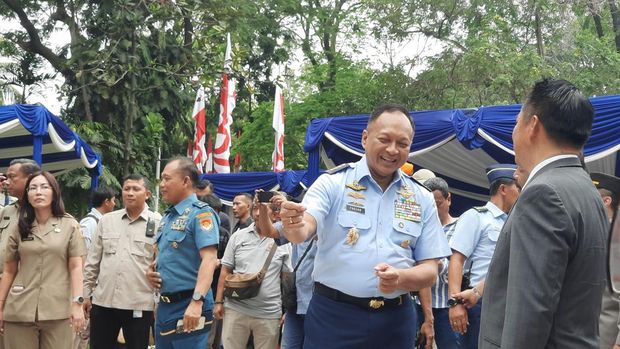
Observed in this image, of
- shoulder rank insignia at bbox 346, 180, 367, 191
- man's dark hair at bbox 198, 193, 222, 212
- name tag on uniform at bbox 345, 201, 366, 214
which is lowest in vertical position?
man's dark hair at bbox 198, 193, 222, 212

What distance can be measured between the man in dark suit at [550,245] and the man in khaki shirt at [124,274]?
12.8ft

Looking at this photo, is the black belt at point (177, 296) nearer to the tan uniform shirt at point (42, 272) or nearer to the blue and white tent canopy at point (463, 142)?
the tan uniform shirt at point (42, 272)

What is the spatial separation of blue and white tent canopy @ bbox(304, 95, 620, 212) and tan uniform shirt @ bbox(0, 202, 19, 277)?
5403 millimetres

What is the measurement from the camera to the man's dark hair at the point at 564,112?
8.49 feet

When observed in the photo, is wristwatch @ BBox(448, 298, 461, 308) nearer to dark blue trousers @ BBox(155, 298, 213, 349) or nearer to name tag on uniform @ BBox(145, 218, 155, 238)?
dark blue trousers @ BBox(155, 298, 213, 349)

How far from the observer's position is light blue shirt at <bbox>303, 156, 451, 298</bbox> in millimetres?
3578

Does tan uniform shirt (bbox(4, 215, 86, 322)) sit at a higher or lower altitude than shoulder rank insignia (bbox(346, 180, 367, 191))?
lower

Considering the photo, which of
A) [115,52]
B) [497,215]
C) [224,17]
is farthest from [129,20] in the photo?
[497,215]

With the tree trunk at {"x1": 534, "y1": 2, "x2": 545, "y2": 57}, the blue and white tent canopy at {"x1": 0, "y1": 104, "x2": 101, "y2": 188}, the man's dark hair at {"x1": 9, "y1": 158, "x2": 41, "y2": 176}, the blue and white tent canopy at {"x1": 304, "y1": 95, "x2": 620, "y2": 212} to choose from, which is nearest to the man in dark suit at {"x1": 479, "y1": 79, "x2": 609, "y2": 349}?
the man's dark hair at {"x1": 9, "y1": 158, "x2": 41, "y2": 176}

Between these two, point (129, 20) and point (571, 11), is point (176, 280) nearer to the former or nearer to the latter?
point (129, 20)

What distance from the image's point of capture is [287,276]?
6582mm

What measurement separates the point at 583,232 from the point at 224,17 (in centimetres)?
1482

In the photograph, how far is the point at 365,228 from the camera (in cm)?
363

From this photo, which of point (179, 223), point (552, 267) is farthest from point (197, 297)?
point (552, 267)
